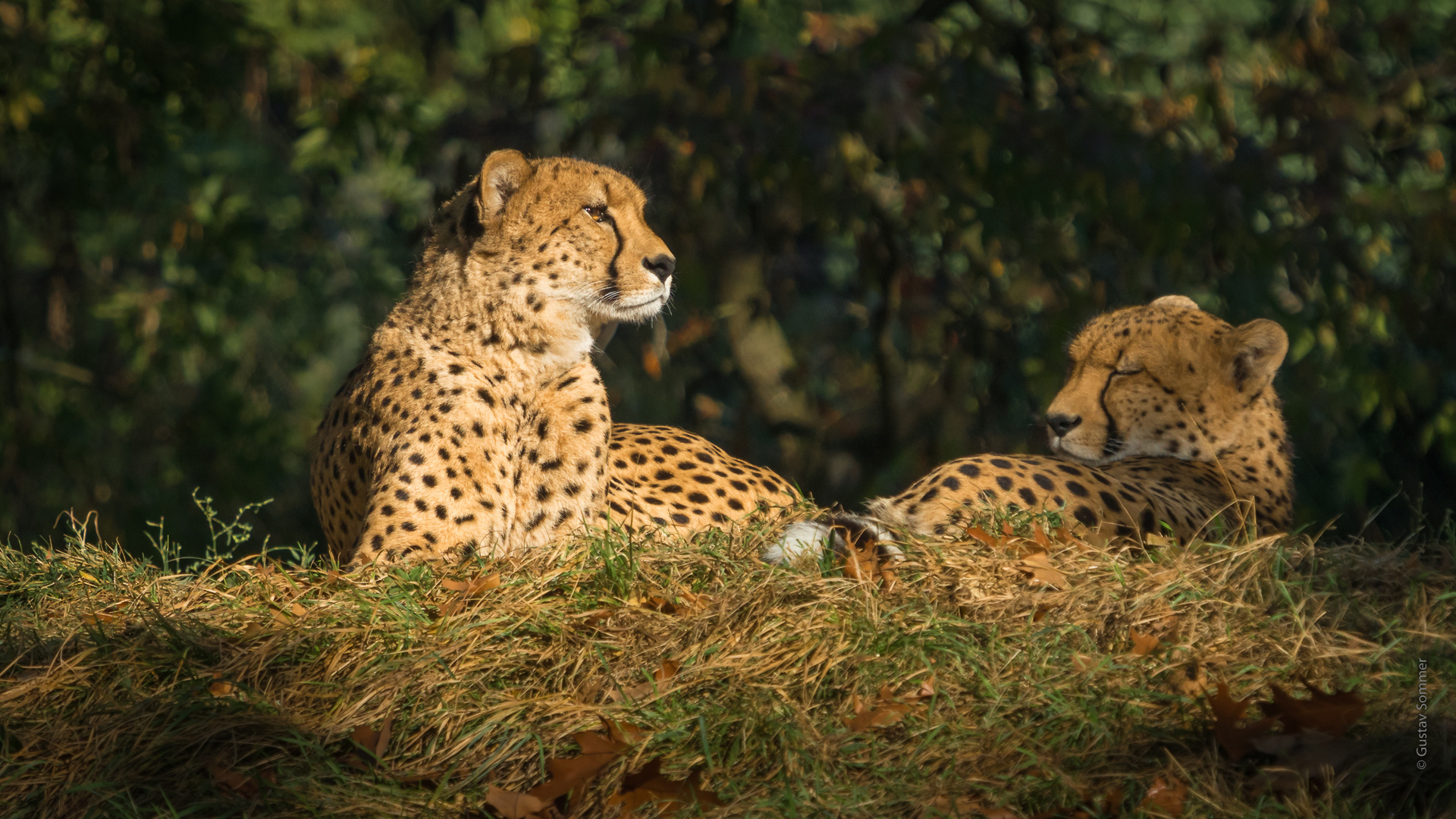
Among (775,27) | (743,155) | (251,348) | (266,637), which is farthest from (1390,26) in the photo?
(251,348)

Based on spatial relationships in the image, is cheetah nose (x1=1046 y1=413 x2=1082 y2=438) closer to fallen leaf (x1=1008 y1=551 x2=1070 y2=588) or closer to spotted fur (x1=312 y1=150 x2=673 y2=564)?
fallen leaf (x1=1008 y1=551 x2=1070 y2=588)

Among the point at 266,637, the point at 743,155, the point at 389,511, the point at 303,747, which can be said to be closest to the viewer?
the point at 303,747

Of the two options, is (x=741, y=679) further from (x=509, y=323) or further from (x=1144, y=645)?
(x=509, y=323)

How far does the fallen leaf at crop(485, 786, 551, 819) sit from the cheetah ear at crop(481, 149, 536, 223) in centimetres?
192

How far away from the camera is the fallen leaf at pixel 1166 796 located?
2.40 m

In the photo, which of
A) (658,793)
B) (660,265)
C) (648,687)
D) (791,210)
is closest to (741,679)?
(648,687)

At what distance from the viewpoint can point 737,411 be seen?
27.1 ft

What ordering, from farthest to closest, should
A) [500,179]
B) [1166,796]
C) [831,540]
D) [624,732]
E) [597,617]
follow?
[500,179], [831,540], [597,617], [624,732], [1166,796]

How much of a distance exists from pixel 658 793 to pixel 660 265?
71.8 inches

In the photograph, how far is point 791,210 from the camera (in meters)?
8.05

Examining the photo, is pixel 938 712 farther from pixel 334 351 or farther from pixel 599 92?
pixel 334 351

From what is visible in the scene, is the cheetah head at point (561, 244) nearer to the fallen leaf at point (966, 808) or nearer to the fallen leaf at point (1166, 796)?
the fallen leaf at point (966, 808)

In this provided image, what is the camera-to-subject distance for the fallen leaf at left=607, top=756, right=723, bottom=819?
2.54 meters

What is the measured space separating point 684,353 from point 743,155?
8.16ft
